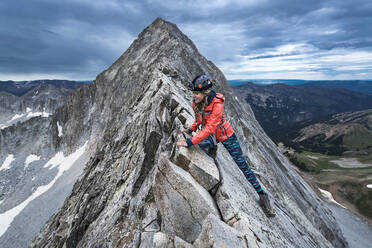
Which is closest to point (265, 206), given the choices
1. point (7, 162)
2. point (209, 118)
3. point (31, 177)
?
point (209, 118)

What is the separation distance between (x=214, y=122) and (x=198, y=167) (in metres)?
2.01

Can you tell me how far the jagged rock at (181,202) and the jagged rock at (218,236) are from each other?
98 centimetres

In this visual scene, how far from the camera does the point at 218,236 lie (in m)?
5.98

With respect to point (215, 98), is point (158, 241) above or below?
below

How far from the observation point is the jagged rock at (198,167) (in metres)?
8.20

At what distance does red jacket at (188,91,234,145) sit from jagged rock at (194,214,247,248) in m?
3.16

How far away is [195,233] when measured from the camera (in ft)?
24.4

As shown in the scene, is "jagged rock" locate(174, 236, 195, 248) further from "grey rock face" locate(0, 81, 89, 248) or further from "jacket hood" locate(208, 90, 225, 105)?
"grey rock face" locate(0, 81, 89, 248)

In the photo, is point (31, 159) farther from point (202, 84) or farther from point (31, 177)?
point (202, 84)

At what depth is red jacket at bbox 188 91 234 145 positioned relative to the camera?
822cm

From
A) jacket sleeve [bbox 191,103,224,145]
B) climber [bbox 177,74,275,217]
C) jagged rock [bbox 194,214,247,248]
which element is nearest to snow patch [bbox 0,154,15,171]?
climber [bbox 177,74,275,217]

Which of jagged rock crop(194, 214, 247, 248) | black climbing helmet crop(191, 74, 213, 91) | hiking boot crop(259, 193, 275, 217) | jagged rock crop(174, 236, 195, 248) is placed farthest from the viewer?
hiking boot crop(259, 193, 275, 217)

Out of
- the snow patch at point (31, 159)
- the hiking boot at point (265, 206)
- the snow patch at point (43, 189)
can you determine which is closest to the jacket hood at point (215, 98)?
the hiking boot at point (265, 206)

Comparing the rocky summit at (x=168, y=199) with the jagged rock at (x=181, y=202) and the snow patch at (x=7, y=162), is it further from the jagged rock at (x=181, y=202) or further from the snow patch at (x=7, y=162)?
the snow patch at (x=7, y=162)
